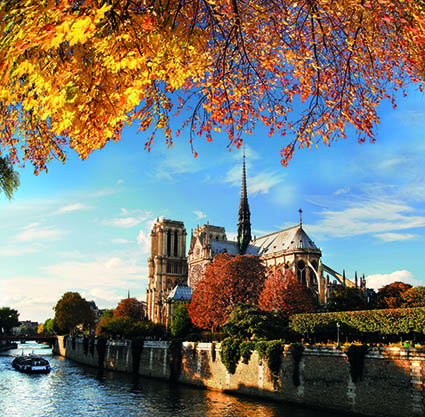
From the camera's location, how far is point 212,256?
8525 cm

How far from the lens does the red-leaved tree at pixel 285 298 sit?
1939 inches

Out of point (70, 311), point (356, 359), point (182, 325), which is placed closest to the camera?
point (356, 359)

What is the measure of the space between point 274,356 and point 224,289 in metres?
22.9

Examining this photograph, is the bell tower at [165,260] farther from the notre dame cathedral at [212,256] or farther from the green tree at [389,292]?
the green tree at [389,292]

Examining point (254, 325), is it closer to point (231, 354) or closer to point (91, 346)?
point (231, 354)

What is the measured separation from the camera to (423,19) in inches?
242

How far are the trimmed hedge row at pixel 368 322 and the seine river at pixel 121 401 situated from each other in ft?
39.2

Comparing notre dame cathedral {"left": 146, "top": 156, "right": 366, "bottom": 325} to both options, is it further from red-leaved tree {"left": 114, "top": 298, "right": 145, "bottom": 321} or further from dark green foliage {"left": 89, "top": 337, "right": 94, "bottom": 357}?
dark green foliage {"left": 89, "top": 337, "right": 94, "bottom": 357}

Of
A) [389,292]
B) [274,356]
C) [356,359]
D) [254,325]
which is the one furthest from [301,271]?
[356,359]

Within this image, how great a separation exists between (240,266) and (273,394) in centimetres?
2536

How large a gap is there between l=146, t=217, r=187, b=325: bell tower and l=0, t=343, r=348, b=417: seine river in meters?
64.0

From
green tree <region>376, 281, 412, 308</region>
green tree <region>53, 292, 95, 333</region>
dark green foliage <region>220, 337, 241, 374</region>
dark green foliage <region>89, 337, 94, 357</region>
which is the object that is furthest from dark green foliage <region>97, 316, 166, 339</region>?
dark green foliage <region>220, 337, 241, 374</region>

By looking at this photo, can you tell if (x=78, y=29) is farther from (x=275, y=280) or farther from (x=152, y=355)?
(x=275, y=280)

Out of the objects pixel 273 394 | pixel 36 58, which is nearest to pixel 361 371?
pixel 273 394
